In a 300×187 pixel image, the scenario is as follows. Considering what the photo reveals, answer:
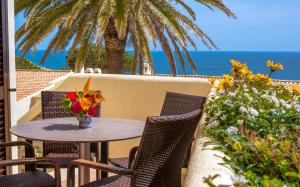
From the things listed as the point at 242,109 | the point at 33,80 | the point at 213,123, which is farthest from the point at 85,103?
the point at 33,80

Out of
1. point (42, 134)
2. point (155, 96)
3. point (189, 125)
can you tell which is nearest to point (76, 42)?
point (155, 96)

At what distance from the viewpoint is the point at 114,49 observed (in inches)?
412


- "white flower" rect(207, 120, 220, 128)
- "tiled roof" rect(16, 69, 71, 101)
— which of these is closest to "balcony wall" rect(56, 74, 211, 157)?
"white flower" rect(207, 120, 220, 128)

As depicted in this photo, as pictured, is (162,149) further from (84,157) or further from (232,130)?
(84,157)

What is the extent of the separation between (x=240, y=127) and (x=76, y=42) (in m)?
7.57

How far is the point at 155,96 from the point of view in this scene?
21.0 ft

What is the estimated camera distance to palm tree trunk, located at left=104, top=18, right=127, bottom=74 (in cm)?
1038

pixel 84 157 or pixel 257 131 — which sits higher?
pixel 257 131

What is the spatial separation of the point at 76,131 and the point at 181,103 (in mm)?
1035

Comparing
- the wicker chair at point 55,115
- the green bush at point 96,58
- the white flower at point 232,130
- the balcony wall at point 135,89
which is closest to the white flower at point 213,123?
the white flower at point 232,130

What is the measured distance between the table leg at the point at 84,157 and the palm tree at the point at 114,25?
529 centimetres

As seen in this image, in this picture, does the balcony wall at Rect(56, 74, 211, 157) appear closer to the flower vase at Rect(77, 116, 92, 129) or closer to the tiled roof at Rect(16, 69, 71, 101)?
the flower vase at Rect(77, 116, 92, 129)

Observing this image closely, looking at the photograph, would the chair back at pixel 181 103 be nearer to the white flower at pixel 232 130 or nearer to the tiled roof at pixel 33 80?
the white flower at pixel 232 130

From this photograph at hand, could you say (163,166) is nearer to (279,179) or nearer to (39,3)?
(279,179)
